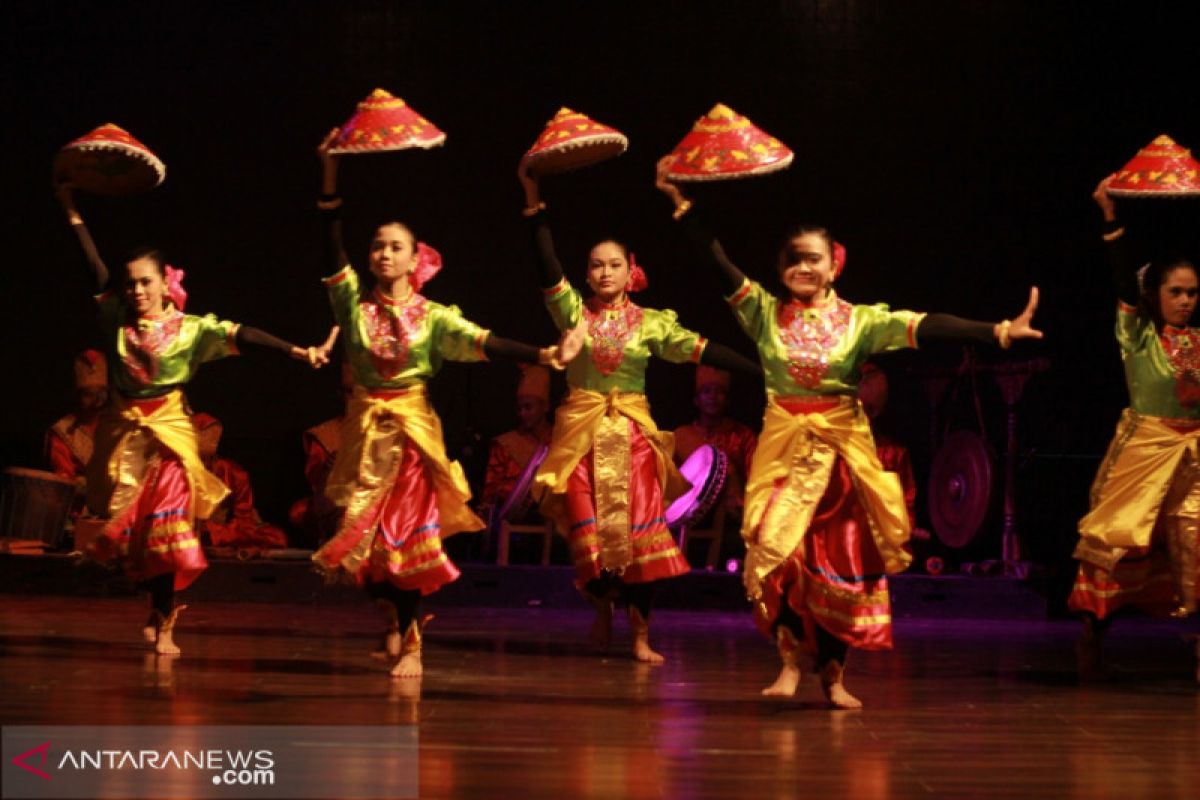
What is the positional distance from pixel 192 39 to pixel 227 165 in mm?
632

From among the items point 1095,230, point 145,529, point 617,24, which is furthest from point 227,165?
point 1095,230

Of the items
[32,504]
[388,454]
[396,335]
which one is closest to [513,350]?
[396,335]

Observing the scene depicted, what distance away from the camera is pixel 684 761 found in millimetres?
3688

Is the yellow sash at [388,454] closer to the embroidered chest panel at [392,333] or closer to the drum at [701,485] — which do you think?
the embroidered chest panel at [392,333]

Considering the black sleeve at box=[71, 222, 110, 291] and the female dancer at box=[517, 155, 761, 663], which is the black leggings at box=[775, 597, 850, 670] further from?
the black sleeve at box=[71, 222, 110, 291]

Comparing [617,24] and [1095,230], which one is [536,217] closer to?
[617,24]

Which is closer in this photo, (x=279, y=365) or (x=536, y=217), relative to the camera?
(x=536, y=217)

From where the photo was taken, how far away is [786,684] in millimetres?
4715

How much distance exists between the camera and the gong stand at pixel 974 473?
796 cm

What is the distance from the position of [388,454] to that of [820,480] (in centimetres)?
138

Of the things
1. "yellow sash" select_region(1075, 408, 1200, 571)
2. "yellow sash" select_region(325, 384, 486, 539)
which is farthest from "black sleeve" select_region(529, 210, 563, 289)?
"yellow sash" select_region(1075, 408, 1200, 571)

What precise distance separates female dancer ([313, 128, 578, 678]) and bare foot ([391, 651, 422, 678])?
3 centimetres

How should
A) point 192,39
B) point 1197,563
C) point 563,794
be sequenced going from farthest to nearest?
point 192,39, point 1197,563, point 563,794

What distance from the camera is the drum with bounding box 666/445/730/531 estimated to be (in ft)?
24.2
